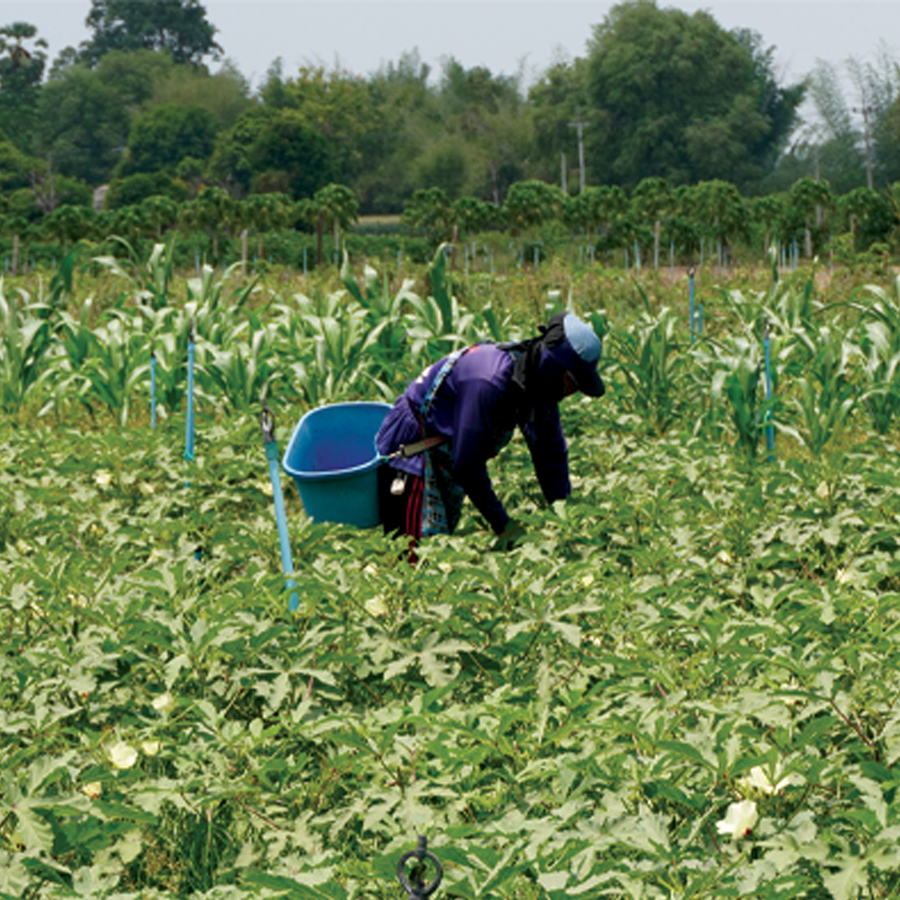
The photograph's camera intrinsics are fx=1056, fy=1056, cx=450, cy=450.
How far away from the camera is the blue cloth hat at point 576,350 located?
3373 millimetres

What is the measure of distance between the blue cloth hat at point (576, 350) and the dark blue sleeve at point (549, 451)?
222 mm

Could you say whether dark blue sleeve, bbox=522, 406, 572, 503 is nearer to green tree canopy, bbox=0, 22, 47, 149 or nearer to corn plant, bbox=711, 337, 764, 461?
corn plant, bbox=711, 337, 764, 461

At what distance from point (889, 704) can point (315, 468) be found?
2.68 m

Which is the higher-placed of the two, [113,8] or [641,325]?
[113,8]

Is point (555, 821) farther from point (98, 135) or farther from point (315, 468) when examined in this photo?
point (98, 135)

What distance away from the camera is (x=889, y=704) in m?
2.10

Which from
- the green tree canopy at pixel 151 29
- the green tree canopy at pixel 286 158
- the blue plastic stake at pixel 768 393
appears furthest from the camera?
the green tree canopy at pixel 151 29

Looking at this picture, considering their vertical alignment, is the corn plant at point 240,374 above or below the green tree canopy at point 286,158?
below

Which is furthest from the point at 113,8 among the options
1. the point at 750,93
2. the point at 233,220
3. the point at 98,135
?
the point at 233,220

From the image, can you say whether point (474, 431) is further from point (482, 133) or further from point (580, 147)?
point (482, 133)

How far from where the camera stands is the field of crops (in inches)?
70.7

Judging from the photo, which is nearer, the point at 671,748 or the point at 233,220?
the point at 671,748

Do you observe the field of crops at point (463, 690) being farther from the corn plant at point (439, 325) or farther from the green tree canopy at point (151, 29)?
the green tree canopy at point (151, 29)

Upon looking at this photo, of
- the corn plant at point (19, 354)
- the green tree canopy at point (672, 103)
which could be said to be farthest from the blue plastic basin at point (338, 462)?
the green tree canopy at point (672, 103)
